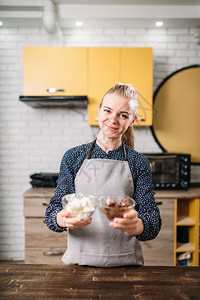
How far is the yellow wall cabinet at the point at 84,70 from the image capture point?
7.92 feet

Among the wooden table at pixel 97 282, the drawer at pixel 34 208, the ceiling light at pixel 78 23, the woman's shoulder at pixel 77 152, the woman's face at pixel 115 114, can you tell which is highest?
the ceiling light at pixel 78 23

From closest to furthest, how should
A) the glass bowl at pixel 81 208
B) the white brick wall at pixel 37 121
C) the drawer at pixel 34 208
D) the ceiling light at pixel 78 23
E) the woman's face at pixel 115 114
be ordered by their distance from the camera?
1. the glass bowl at pixel 81 208
2. the woman's face at pixel 115 114
3. the drawer at pixel 34 208
4. the ceiling light at pixel 78 23
5. the white brick wall at pixel 37 121

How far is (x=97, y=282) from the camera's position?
3.03 ft

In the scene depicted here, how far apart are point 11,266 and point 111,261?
1.38 feet

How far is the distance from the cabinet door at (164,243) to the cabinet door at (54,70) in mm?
1379

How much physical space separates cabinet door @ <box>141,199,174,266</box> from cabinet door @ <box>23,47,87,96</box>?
138 cm

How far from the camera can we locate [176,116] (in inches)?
111

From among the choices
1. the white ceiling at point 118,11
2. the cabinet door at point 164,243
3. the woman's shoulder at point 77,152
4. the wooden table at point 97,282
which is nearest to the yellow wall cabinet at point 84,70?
the white ceiling at point 118,11

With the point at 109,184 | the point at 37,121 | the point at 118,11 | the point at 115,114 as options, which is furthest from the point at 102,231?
the point at 118,11

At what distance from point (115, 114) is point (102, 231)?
532 millimetres

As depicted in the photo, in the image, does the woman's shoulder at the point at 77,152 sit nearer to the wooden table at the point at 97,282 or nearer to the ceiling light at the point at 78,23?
the wooden table at the point at 97,282

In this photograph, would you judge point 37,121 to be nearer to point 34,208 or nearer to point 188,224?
point 34,208

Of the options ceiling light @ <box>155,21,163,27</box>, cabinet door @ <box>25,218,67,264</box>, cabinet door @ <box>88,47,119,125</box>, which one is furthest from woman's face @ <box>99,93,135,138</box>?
ceiling light @ <box>155,21,163,27</box>

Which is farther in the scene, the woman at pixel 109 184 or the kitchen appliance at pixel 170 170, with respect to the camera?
the kitchen appliance at pixel 170 170
